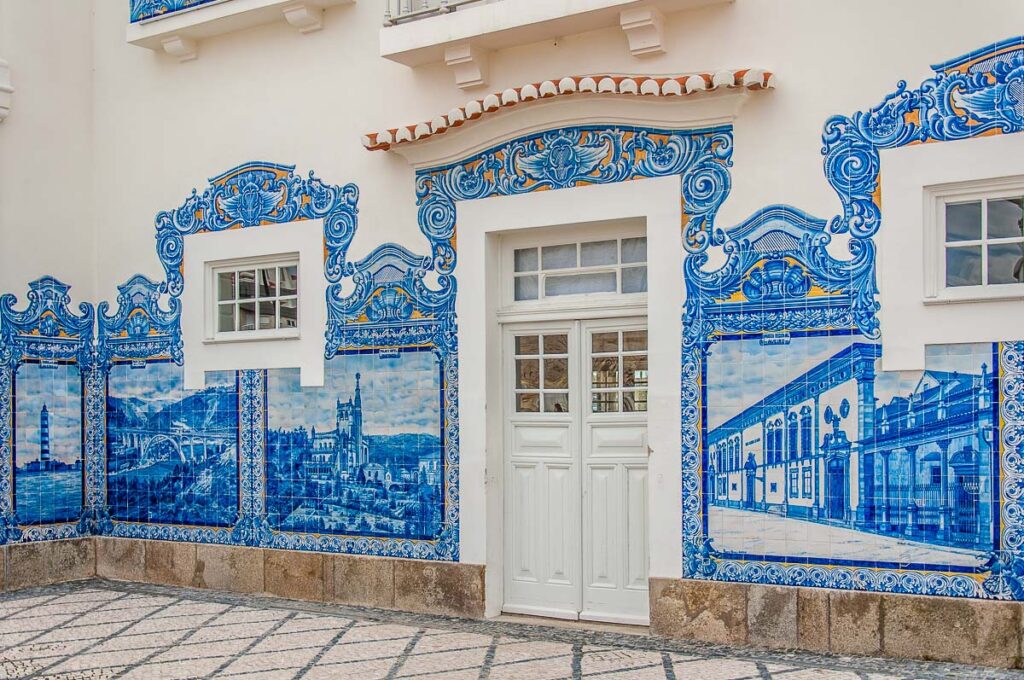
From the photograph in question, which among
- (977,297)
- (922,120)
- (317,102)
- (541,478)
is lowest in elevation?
(541,478)

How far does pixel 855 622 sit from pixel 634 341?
2.16 meters

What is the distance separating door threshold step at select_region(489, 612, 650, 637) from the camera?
283 inches

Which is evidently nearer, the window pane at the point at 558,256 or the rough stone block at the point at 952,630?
the rough stone block at the point at 952,630

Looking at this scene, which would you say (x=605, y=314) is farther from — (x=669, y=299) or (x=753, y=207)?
(x=753, y=207)

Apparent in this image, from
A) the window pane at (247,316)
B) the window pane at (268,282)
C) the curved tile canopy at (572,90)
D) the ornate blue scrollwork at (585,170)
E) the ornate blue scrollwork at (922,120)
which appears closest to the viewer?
the ornate blue scrollwork at (922,120)

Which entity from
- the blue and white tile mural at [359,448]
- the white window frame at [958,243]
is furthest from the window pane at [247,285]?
the white window frame at [958,243]

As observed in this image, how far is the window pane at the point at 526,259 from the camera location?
7.78m

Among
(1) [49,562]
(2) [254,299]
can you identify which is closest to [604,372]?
(2) [254,299]

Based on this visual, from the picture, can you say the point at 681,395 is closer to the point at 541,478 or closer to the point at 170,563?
the point at 541,478

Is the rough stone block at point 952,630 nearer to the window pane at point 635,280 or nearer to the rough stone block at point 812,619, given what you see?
the rough stone block at point 812,619

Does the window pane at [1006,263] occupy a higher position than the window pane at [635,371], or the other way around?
the window pane at [1006,263]

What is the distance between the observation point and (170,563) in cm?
899

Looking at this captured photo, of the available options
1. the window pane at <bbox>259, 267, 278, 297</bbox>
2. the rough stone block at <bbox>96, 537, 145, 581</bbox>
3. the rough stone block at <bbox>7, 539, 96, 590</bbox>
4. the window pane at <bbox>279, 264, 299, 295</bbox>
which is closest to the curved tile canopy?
the window pane at <bbox>279, 264, 299, 295</bbox>

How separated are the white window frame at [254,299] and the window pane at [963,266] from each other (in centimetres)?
448
